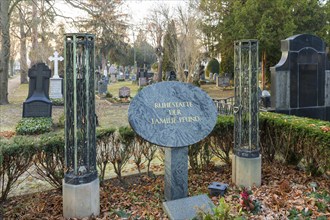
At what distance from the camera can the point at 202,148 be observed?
5867mm

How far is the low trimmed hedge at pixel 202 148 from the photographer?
4488 mm

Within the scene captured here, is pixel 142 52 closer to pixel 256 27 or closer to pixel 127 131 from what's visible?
pixel 256 27

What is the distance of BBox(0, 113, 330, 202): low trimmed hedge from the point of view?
14.7 ft

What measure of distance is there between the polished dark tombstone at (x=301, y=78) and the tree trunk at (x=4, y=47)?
15.2 meters

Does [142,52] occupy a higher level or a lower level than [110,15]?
higher

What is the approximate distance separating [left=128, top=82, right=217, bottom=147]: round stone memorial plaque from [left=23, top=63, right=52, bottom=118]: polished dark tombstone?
8619 mm

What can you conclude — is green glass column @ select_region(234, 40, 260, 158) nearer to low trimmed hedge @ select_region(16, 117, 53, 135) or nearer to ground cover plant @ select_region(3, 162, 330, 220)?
ground cover plant @ select_region(3, 162, 330, 220)

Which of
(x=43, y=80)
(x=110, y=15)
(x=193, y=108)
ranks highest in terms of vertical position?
(x=110, y=15)

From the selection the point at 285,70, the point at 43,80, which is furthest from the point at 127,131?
the point at 43,80

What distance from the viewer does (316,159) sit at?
204 inches

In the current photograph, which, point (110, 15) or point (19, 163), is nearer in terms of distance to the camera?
point (19, 163)

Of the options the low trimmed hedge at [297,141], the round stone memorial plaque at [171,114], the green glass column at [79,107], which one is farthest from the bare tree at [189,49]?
the green glass column at [79,107]

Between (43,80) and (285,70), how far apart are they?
965 centimetres

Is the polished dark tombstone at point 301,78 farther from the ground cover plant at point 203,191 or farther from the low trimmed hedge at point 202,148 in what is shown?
the ground cover plant at point 203,191
